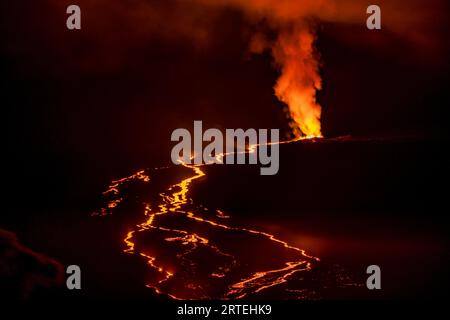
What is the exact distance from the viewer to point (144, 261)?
9047mm

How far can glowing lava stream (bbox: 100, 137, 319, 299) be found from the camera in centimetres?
808

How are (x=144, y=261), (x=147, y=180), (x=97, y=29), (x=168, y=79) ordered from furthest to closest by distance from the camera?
(x=168, y=79) → (x=97, y=29) → (x=147, y=180) → (x=144, y=261)

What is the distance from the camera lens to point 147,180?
48.5ft

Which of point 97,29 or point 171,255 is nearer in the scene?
point 171,255

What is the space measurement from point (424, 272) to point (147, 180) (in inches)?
316

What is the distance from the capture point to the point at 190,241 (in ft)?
33.3

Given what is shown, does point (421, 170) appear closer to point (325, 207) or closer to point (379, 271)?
point (325, 207)

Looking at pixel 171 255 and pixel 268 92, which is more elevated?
pixel 268 92

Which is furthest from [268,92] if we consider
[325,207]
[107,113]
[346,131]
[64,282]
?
[64,282]

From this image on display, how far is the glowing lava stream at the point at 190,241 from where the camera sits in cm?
808

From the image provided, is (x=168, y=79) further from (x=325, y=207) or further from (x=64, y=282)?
(x=64, y=282)
